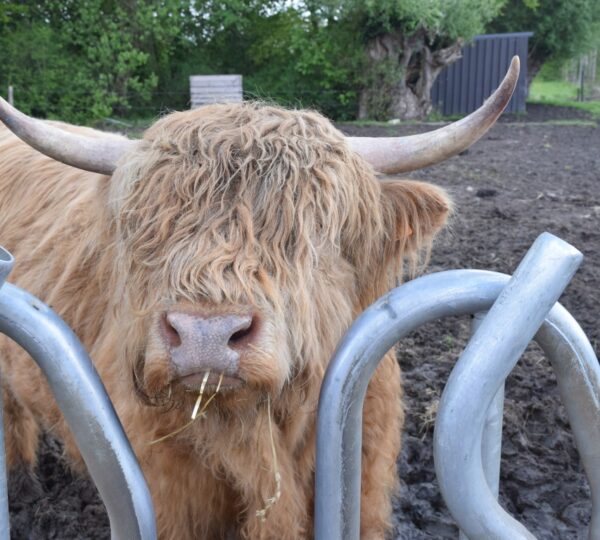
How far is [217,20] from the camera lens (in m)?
23.7

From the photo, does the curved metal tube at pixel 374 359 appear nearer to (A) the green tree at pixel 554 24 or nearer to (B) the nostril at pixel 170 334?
(B) the nostril at pixel 170 334

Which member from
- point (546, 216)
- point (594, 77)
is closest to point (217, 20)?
point (546, 216)

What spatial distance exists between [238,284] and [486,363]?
2.22ft

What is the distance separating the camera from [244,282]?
1.50 m

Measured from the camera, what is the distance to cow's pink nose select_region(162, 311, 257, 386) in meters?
1.35

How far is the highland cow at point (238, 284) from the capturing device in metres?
1.48

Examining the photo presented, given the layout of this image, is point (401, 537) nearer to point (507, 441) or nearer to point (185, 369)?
point (507, 441)

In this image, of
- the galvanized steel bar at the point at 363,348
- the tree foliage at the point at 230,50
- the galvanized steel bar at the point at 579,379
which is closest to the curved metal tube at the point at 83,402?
the galvanized steel bar at the point at 363,348

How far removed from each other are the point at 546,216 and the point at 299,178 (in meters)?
5.49

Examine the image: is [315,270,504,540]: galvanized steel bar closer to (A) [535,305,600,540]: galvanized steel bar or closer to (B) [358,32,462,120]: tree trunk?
(A) [535,305,600,540]: galvanized steel bar

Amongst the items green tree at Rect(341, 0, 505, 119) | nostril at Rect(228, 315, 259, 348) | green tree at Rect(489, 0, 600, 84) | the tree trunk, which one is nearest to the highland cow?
nostril at Rect(228, 315, 259, 348)

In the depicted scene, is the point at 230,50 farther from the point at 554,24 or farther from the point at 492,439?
the point at 492,439

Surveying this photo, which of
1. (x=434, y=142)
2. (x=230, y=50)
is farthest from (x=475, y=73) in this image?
(x=434, y=142)

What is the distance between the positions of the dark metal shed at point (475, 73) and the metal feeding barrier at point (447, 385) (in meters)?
24.0
